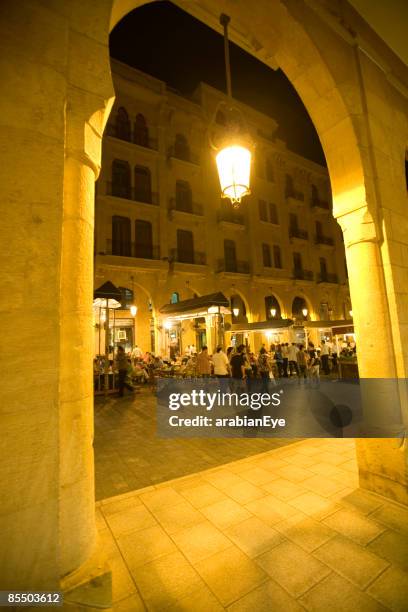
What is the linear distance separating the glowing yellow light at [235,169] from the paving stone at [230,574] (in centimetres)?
325

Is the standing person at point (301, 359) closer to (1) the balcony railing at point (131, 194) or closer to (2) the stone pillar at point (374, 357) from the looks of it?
(2) the stone pillar at point (374, 357)

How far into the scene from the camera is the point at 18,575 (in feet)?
4.22

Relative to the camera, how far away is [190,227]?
61.0 feet

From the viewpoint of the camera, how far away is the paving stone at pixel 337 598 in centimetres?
180

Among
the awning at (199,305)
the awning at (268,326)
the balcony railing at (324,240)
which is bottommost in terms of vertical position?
the awning at (268,326)

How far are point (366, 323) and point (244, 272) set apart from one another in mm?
17461

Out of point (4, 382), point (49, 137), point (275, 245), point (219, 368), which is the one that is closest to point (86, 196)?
point (49, 137)

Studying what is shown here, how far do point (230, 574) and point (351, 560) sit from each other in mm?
931

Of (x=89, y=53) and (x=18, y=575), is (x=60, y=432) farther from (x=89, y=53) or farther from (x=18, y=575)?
(x=89, y=53)

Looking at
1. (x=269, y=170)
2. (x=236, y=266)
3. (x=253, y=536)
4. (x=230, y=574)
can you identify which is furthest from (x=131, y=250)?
(x=230, y=574)

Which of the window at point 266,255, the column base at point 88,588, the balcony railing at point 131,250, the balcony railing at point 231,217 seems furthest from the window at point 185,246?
the column base at point 88,588

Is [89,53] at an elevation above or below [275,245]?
below

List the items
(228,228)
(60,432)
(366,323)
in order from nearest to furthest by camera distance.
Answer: (60,432) → (366,323) → (228,228)

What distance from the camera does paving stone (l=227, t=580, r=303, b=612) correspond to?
5.95 ft
